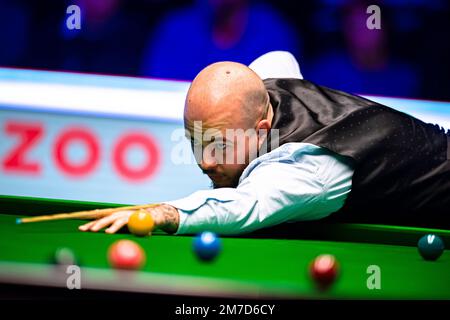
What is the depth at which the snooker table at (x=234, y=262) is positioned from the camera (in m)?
2.32

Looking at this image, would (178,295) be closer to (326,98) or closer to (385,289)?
(385,289)

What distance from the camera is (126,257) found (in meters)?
2.50

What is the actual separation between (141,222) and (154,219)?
51mm

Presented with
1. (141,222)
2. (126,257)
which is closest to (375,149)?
(141,222)

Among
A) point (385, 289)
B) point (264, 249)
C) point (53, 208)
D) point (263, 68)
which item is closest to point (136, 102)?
point (263, 68)

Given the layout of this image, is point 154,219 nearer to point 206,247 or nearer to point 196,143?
point 206,247

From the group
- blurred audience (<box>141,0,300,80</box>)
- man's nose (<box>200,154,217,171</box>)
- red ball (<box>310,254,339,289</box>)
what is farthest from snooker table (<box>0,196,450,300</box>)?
blurred audience (<box>141,0,300,80</box>)

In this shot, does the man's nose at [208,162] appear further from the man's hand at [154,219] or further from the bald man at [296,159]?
the man's hand at [154,219]

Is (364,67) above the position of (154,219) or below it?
above

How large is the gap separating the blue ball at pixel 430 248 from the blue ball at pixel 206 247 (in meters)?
0.81

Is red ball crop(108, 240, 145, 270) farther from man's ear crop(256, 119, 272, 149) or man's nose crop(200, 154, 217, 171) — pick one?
man's ear crop(256, 119, 272, 149)

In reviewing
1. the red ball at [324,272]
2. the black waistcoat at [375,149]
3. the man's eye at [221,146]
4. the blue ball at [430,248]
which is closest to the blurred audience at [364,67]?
the black waistcoat at [375,149]
